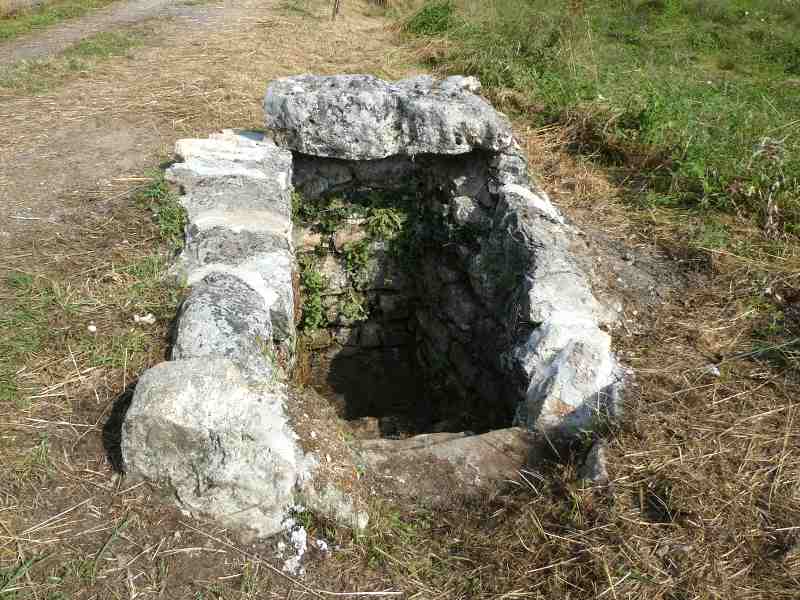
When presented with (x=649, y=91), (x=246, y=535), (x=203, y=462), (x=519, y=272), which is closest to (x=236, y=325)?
(x=203, y=462)

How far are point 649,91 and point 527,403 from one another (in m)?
3.41

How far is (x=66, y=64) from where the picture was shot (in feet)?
18.9

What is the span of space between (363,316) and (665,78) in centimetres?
380

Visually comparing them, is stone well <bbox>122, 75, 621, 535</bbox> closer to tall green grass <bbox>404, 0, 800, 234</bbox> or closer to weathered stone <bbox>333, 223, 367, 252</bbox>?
weathered stone <bbox>333, 223, 367, 252</bbox>

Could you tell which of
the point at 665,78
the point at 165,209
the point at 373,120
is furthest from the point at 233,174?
the point at 665,78

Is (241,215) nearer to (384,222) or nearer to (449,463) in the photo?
(384,222)

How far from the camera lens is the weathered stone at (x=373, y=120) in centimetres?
358

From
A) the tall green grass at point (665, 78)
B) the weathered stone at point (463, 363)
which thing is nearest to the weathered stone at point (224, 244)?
the weathered stone at point (463, 363)

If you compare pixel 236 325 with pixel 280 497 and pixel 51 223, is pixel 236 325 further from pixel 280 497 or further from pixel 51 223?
pixel 51 223

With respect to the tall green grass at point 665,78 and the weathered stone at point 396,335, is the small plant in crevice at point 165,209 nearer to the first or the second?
the weathered stone at point 396,335

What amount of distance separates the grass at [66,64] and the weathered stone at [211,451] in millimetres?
4470

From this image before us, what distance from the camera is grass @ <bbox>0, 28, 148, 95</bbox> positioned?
5328mm

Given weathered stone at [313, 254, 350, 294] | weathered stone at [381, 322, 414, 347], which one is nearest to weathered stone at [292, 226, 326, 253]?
weathered stone at [313, 254, 350, 294]

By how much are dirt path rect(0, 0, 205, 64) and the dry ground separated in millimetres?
3325
